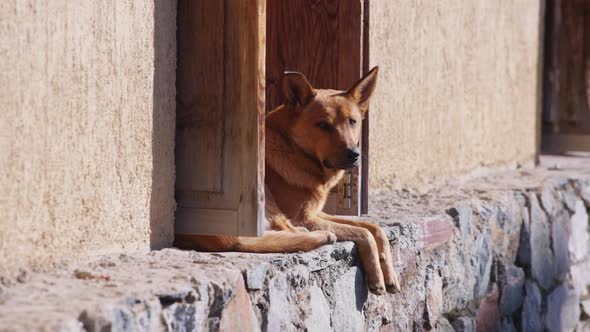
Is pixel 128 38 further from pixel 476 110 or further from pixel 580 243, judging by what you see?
pixel 580 243

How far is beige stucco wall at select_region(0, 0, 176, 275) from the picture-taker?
2.77 metres

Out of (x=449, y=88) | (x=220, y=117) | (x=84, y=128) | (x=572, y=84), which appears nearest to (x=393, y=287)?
(x=220, y=117)

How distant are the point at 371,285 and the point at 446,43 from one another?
311 centimetres

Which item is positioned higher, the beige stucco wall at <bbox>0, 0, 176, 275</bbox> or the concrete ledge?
the beige stucco wall at <bbox>0, 0, 176, 275</bbox>

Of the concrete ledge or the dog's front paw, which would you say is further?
the dog's front paw

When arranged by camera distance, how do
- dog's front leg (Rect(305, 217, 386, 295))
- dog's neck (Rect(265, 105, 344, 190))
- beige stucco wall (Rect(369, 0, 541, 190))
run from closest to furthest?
dog's front leg (Rect(305, 217, 386, 295)) < dog's neck (Rect(265, 105, 344, 190)) < beige stucco wall (Rect(369, 0, 541, 190))

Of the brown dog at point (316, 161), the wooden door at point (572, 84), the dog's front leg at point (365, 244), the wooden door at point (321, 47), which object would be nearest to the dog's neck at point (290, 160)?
the brown dog at point (316, 161)

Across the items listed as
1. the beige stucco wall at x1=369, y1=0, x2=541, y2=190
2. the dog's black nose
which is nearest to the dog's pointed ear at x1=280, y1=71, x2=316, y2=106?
the dog's black nose

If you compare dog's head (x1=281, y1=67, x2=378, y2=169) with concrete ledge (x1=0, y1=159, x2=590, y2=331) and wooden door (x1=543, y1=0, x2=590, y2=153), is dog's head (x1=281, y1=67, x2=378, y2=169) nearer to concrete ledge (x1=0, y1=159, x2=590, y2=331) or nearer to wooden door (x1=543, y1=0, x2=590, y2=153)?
concrete ledge (x1=0, y1=159, x2=590, y2=331)

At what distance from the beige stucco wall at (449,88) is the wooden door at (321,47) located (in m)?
0.68

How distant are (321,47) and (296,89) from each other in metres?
0.64

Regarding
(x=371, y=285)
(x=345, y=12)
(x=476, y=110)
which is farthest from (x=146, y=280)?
(x=476, y=110)

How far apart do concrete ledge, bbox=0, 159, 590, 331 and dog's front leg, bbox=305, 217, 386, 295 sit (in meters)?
0.06

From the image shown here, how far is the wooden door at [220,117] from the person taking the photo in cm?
366
